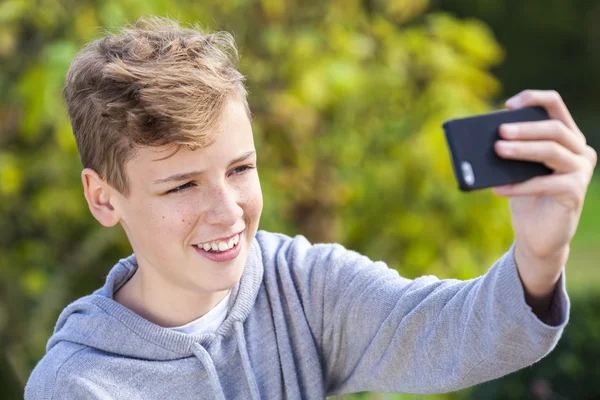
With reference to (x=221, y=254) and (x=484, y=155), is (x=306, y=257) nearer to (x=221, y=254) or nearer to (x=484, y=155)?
(x=221, y=254)

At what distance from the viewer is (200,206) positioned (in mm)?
1799

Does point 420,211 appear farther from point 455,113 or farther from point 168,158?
point 168,158

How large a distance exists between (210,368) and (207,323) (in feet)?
0.45

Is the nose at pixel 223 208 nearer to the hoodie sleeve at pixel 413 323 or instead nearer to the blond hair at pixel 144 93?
the blond hair at pixel 144 93

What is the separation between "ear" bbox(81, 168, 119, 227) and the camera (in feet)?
6.46

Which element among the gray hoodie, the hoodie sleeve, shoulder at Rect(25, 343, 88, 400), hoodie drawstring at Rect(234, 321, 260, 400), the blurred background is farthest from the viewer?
the blurred background

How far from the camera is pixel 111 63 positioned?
185 centimetres

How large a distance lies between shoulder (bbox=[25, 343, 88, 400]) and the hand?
1.05m

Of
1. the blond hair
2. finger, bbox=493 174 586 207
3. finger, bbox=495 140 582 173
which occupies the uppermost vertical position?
the blond hair

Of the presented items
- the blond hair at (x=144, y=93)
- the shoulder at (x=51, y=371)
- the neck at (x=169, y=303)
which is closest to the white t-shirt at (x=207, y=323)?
the neck at (x=169, y=303)

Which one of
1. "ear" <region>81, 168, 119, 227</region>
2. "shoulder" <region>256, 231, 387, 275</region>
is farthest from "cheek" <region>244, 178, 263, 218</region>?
"ear" <region>81, 168, 119, 227</region>

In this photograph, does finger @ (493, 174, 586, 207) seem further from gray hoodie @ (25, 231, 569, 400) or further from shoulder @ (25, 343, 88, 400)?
shoulder @ (25, 343, 88, 400)

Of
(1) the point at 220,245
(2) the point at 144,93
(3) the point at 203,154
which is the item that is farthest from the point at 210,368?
(2) the point at 144,93

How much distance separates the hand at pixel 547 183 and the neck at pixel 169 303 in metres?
0.87
